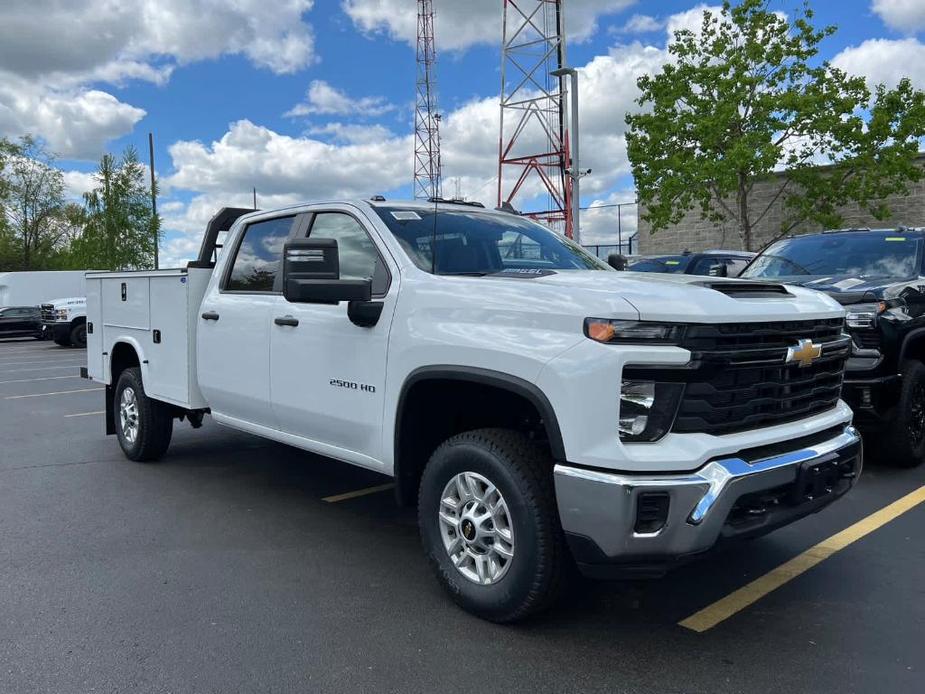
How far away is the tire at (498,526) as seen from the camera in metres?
3.18

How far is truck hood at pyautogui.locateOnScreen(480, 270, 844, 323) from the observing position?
Result: 300cm

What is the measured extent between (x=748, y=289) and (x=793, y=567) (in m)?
1.63

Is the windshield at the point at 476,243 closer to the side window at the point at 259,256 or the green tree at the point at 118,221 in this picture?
the side window at the point at 259,256

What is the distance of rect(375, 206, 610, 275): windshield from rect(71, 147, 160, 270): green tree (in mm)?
28593

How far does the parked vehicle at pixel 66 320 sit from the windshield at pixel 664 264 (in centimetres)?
1743

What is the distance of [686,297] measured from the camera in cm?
309

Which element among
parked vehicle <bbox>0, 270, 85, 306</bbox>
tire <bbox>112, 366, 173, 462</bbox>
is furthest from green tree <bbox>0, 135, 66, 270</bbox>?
tire <bbox>112, 366, 173, 462</bbox>

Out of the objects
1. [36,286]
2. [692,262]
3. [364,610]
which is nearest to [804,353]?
[364,610]

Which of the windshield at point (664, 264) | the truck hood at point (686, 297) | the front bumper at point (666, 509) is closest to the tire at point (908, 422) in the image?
the truck hood at point (686, 297)

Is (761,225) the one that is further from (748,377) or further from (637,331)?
(637,331)

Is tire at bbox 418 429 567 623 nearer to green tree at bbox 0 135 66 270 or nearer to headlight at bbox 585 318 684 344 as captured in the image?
headlight at bbox 585 318 684 344

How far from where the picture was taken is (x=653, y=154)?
76.2 feet

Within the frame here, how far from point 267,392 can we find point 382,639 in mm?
1935

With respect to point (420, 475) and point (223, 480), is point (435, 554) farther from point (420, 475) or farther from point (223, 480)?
point (223, 480)
